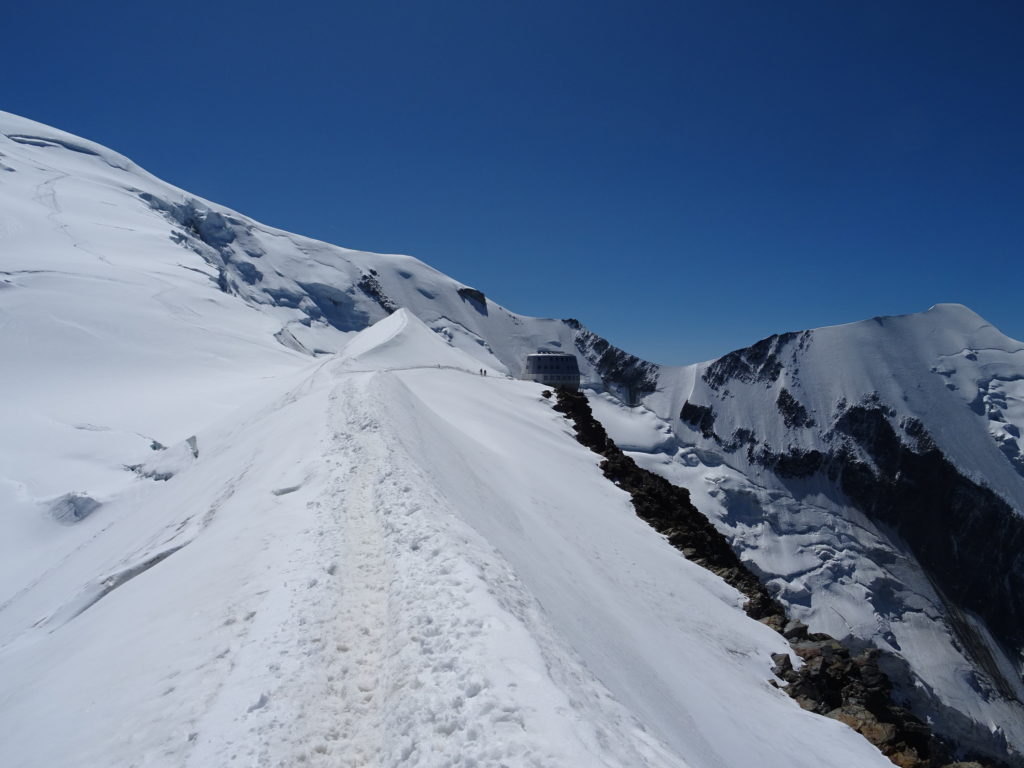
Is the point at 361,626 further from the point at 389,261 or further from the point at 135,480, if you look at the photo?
the point at 389,261

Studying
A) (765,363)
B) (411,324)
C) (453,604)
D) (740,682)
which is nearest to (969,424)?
(765,363)

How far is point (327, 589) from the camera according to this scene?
25.4 feet

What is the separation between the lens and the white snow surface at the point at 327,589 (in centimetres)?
547

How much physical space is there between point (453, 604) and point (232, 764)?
9.43ft

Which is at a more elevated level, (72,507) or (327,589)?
(327,589)

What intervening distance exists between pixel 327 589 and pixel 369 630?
3.42 feet

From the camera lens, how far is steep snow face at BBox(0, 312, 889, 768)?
210 inches

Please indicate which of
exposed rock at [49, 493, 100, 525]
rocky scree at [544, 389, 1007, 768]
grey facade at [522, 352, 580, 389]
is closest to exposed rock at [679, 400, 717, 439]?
grey facade at [522, 352, 580, 389]

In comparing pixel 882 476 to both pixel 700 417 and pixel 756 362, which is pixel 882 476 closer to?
pixel 756 362

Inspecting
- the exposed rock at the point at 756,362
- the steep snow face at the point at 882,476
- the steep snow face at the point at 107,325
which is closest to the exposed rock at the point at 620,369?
the steep snow face at the point at 882,476

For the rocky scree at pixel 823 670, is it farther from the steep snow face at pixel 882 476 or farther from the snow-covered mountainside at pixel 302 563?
the steep snow face at pixel 882 476

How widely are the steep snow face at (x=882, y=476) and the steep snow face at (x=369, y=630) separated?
294 feet

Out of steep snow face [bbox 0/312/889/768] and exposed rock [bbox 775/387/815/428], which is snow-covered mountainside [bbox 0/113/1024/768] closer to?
steep snow face [bbox 0/312/889/768]

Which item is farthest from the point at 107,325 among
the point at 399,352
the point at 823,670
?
the point at 823,670
